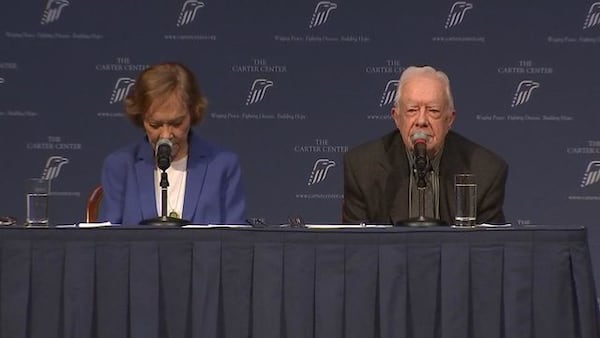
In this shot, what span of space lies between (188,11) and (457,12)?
1.54 m

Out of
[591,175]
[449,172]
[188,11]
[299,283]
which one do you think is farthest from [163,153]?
[591,175]

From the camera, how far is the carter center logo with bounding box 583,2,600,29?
24.1 ft

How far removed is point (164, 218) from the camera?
4.07 m

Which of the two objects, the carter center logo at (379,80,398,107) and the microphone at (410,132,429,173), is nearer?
the microphone at (410,132,429,173)

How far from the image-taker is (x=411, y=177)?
15.5ft

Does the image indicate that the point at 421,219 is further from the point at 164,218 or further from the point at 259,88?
the point at 259,88

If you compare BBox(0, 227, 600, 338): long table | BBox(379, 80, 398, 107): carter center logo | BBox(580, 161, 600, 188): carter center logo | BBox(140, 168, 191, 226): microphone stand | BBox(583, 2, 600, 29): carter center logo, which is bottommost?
BBox(0, 227, 600, 338): long table

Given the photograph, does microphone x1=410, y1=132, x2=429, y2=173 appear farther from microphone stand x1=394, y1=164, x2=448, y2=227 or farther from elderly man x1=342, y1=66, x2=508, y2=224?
A: elderly man x1=342, y1=66, x2=508, y2=224

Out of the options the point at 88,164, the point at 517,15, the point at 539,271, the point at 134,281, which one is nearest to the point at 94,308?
the point at 134,281

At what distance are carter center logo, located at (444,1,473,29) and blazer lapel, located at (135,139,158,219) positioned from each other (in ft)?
10.3

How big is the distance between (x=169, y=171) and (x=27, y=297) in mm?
1078

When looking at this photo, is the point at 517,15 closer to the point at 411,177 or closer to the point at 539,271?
the point at 411,177

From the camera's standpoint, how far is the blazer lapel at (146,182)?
4.59 m

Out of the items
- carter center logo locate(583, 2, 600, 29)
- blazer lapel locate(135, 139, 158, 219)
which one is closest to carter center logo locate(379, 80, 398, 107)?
carter center logo locate(583, 2, 600, 29)
